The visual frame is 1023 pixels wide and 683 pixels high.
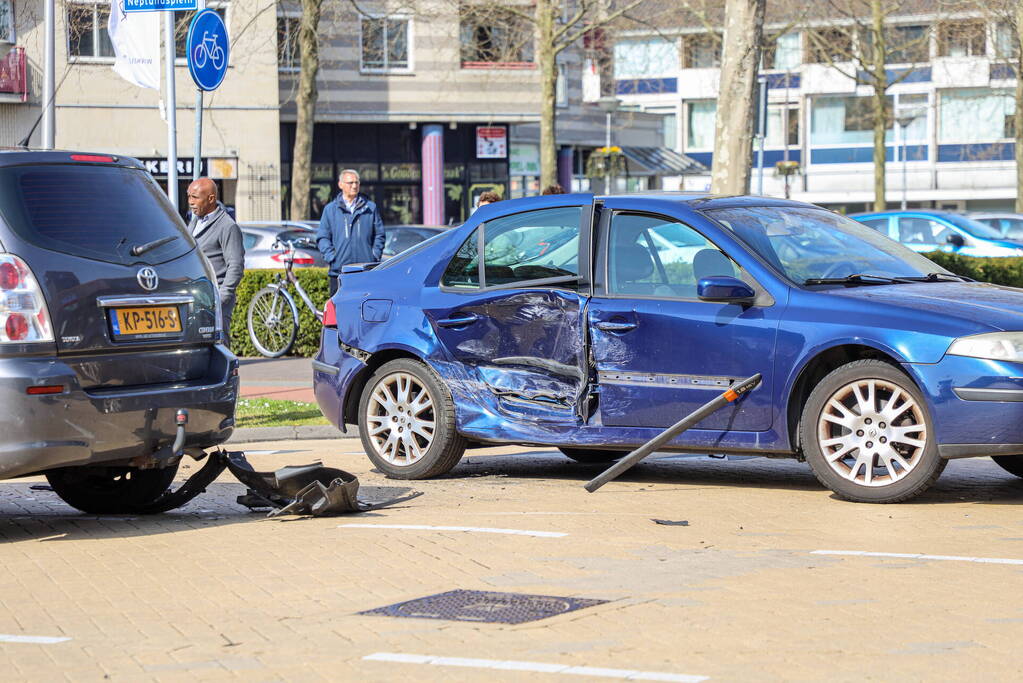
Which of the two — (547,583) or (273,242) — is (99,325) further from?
(273,242)

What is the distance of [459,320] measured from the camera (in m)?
9.55

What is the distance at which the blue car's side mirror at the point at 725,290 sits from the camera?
8539 mm

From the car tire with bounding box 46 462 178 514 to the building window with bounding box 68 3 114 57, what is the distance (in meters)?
17.5

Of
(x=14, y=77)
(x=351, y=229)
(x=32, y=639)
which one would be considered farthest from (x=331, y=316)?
(x=14, y=77)

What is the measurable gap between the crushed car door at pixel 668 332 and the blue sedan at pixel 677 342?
0.03ft

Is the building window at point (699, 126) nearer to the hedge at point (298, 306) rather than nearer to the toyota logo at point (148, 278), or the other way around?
the hedge at point (298, 306)

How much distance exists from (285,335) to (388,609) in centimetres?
1307

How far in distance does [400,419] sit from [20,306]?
→ 289 cm

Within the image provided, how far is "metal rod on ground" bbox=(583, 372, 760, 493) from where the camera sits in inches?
336

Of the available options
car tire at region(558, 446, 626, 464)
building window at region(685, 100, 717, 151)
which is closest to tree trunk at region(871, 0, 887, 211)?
car tire at region(558, 446, 626, 464)

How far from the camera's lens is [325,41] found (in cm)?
4253

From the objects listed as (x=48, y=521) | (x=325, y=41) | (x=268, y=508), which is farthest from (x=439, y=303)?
(x=325, y=41)

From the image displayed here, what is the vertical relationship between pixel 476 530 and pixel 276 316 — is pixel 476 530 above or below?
below

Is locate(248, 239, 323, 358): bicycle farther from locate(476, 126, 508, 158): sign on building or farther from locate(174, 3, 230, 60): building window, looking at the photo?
locate(476, 126, 508, 158): sign on building
